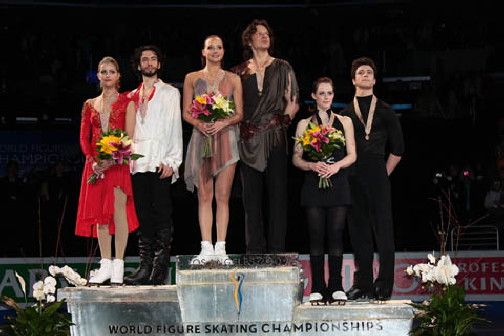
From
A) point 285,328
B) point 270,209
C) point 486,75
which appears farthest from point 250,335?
point 486,75

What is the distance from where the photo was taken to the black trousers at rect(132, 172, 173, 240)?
28.1 feet

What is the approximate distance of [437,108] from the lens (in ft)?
54.6

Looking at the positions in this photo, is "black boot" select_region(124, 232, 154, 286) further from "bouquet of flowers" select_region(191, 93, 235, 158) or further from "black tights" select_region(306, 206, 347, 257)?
"black tights" select_region(306, 206, 347, 257)

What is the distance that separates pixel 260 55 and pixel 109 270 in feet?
6.48

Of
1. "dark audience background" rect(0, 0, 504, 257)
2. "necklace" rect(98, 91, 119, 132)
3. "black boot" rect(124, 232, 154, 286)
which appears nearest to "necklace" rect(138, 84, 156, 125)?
"necklace" rect(98, 91, 119, 132)

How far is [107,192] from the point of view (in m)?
8.62

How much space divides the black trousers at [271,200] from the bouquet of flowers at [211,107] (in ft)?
1.51

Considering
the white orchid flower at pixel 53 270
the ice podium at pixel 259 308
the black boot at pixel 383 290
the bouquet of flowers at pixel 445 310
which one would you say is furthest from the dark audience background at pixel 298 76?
the ice podium at pixel 259 308

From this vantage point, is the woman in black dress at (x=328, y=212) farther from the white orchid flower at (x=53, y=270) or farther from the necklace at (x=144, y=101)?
the white orchid flower at (x=53, y=270)

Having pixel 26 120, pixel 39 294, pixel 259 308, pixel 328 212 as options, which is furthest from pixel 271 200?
pixel 26 120

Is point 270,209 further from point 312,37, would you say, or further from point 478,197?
point 312,37

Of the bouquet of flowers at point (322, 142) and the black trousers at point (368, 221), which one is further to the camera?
the black trousers at point (368, 221)

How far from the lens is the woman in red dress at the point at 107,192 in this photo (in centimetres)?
859

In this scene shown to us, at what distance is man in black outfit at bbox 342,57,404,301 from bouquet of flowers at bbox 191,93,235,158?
1.03m
